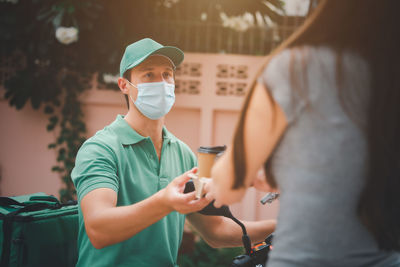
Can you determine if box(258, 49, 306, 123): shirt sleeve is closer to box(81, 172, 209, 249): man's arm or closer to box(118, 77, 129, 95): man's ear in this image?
box(81, 172, 209, 249): man's arm

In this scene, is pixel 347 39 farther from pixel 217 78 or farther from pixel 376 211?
pixel 217 78

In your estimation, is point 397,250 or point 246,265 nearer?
point 397,250

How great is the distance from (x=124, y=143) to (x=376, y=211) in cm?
133

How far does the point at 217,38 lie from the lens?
506cm

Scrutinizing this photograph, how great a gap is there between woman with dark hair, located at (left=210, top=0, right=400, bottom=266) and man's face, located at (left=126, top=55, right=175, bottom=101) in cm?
128

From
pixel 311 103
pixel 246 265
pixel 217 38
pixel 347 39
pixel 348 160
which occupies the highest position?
pixel 217 38

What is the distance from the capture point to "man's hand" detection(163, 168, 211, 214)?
136 centimetres

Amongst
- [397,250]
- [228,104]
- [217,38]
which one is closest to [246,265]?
[397,250]

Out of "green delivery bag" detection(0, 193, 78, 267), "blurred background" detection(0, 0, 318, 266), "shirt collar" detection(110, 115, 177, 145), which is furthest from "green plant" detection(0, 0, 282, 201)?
"green delivery bag" detection(0, 193, 78, 267)

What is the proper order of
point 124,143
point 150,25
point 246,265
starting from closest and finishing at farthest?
point 246,265, point 124,143, point 150,25

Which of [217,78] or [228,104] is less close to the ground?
[217,78]

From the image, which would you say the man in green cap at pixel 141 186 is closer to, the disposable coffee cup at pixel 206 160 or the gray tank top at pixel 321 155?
the disposable coffee cup at pixel 206 160

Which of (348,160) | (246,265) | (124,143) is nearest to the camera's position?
(348,160)

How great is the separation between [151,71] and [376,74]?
1487mm
